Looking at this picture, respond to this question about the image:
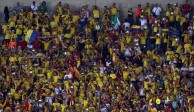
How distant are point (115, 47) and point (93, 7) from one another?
161 inches

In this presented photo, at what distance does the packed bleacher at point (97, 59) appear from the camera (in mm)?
68875

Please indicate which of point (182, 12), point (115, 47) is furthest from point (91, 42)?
point (182, 12)

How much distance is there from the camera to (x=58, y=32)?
7369 cm

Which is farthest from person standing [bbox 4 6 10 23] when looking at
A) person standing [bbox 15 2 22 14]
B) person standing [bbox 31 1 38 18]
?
person standing [bbox 31 1 38 18]

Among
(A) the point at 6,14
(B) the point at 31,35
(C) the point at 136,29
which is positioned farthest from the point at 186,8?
(A) the point at 6,14

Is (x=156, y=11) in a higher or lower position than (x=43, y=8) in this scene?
lower

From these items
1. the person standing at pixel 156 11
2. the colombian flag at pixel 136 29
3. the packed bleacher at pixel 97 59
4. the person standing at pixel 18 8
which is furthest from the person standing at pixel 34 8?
the person standing at pixel 156 11

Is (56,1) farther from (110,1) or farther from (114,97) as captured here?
(114,97)

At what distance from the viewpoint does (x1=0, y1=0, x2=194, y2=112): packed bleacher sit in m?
68.9

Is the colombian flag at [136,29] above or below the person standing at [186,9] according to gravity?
below

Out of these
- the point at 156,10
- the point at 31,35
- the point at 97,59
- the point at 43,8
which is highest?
the point at 43,8

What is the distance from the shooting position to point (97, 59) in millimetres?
71812

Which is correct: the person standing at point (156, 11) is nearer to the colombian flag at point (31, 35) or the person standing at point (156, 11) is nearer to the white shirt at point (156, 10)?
the white shirt at point (156, 10)

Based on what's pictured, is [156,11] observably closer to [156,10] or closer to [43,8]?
[156,10]
